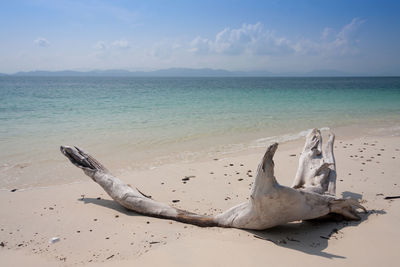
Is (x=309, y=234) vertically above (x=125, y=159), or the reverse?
(x=309, y=234)

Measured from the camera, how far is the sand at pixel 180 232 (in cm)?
→ 348

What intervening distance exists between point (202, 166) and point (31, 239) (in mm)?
4758

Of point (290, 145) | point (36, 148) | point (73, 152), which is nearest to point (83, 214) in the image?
point (73, 152)

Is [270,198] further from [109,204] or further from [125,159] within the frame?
[125,159]

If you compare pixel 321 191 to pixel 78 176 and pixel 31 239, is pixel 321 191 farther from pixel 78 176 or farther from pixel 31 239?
pixel 78 176

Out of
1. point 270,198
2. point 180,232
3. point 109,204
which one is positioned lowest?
point 109,204

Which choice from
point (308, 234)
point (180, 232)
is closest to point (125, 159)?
point (180, 232)

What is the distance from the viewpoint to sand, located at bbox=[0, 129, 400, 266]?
3480 mm

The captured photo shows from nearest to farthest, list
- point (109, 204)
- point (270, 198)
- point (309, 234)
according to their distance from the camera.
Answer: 1. point (270, 198)
2. point (309, 234)
3. point (109, 204)

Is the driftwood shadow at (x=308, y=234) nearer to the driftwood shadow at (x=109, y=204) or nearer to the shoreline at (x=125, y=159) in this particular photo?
the driftwood shadow at (x=109, y=204)

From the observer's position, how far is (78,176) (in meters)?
7.44

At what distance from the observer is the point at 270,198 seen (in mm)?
3740

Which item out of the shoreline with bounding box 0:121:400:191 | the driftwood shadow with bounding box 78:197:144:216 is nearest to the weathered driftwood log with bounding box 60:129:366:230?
the driftwood shadow with bounding box 78:197:144:216

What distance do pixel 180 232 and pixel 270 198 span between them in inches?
55.8
